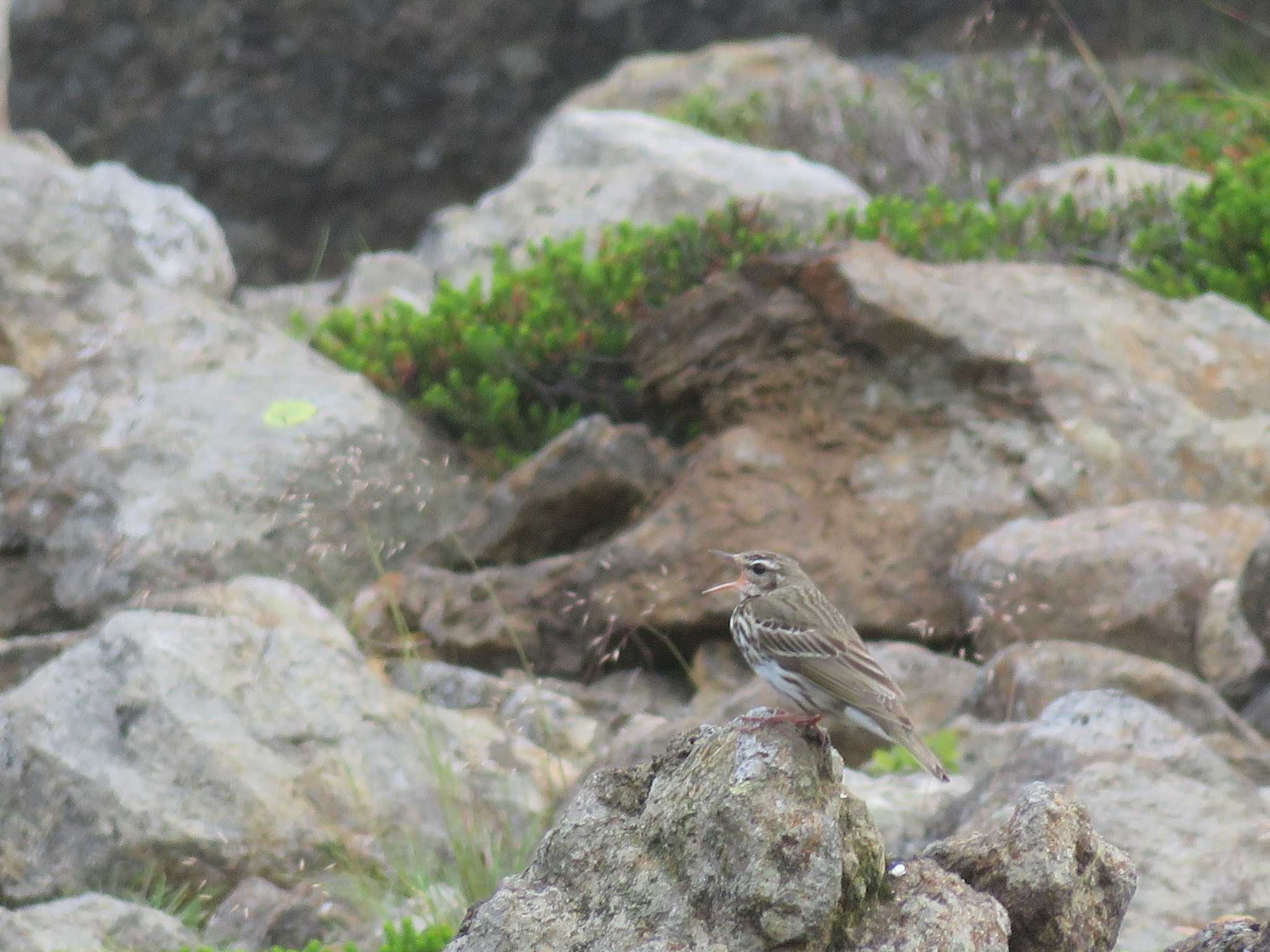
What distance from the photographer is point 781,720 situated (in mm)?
4309

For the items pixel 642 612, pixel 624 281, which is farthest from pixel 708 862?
pixel 624 281

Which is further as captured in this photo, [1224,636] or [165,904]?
[1224,636]

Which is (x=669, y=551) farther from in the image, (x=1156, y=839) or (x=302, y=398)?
(x=1156, y=839)

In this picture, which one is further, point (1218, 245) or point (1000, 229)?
point (1000, 229)

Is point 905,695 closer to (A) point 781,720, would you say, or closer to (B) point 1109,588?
(B) point 1109,588

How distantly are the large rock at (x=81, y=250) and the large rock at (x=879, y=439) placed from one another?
3.43 m

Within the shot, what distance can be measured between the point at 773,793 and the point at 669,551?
4962 mm

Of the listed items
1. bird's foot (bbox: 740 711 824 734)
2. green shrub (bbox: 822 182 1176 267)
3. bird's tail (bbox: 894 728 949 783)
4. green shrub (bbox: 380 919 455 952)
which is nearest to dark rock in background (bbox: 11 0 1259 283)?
green shrub (bbox: 822 182 1176 267)

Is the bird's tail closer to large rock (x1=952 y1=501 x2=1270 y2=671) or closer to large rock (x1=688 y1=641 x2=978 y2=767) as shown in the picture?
large rock (x1=688 y1=641 x2=978 y2=767)

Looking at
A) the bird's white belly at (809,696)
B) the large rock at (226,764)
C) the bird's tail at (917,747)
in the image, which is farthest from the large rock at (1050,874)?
the large rock at (226,764)

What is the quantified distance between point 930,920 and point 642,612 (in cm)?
475

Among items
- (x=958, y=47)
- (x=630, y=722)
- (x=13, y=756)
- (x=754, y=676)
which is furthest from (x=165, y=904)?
(x=958, y=47)

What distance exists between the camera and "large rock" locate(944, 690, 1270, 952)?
5.59 metres

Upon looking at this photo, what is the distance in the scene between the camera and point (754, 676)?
845cm
